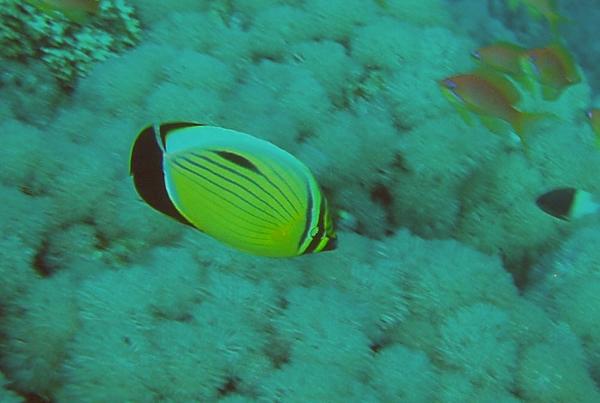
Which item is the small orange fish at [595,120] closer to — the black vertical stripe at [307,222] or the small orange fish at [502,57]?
the small orange fish at [502,57]

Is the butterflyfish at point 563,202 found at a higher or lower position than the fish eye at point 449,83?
lower

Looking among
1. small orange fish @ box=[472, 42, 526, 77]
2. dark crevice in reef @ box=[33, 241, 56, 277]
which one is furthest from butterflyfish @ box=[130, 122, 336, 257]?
small orange fish @ box=[472, 42, 526, 77]

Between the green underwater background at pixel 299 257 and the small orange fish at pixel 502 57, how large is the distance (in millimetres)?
57

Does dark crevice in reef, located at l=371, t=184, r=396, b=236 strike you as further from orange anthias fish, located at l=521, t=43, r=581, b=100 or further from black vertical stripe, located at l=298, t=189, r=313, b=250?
black vertical stripe, located at l=298, t=189, r=313, b=250

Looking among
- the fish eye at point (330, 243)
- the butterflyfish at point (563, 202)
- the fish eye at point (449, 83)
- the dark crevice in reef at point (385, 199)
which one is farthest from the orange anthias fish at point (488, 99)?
the fish eye at point (330, 243)

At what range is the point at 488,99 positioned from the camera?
7.93ft

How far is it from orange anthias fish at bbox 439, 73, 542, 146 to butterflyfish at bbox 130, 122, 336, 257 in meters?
1.33

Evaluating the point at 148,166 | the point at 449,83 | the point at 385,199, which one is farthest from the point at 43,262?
the point at 449,83

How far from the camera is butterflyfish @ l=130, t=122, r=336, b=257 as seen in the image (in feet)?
4.02

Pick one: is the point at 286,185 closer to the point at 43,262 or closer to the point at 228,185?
the point at 228,185

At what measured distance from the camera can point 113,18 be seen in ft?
8.93

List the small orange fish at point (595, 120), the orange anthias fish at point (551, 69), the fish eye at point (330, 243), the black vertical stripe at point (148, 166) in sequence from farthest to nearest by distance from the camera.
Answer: the orange anthias fish at point (551, 69), the small orange fish at point (595, 120), the fish eye at point (330, 243), the black vertical stripe at point (148, 166)

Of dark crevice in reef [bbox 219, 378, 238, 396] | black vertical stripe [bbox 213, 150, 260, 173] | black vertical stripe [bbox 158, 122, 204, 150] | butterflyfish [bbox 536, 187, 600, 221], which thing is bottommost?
dark crevice in reef [bbox 219, 378, 238, 396]

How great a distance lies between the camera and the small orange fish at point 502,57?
276cm
